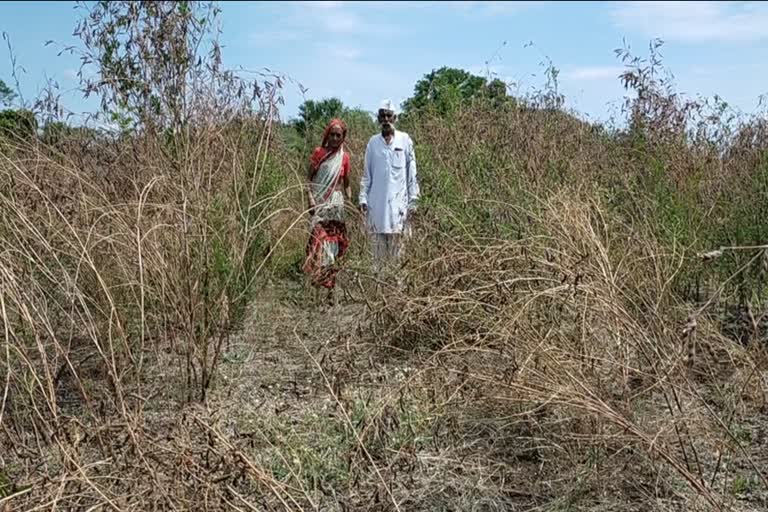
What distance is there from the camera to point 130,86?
4.06 metres

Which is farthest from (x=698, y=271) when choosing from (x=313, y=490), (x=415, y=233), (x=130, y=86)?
(x=130, y=86)

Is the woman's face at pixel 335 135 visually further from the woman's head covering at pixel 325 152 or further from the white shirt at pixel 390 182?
the white shirt at pixel 390 182

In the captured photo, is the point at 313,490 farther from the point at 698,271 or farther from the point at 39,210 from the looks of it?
the point at 698,271

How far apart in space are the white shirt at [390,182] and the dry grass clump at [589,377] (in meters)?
1.59

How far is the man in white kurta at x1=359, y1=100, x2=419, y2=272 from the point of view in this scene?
15.6 feet

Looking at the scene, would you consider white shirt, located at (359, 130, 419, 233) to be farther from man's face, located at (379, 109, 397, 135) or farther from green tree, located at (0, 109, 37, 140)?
green tree, located at (0, 109, 37, 140)

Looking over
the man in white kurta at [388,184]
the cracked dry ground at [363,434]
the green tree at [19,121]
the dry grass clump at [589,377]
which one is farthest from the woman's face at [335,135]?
the dry grass clump at [589,377]

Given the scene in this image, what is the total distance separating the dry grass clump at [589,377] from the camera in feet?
7.37

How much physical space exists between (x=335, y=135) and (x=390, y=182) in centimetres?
48

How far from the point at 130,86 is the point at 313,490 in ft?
8.65

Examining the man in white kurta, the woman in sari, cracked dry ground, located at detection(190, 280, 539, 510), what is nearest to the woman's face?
the woman in sari

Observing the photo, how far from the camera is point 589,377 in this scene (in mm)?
2592

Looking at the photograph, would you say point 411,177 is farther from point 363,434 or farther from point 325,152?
point 363,434

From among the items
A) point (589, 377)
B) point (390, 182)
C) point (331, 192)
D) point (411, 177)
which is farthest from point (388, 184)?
point (589, 377)
